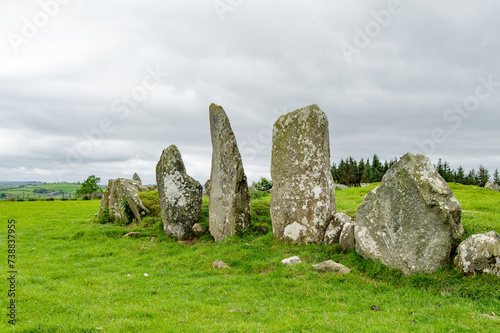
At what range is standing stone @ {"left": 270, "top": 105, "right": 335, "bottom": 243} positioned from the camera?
1329 centimetres

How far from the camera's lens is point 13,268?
11.9 m

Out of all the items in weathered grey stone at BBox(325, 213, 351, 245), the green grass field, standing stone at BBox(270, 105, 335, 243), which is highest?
standing stone at BBox(270, 105, 335, 243)

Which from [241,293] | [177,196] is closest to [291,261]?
[241,293]

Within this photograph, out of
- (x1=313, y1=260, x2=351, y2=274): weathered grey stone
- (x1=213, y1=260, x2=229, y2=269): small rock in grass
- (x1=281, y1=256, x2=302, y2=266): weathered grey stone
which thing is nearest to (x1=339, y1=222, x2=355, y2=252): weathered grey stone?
(x1=313, y1=260, x2=351, y2=274): weathered grey stone

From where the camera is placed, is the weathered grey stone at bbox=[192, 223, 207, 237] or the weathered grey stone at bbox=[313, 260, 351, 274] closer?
the weathered grey stone at bbox=[313, 260, 351, 274]

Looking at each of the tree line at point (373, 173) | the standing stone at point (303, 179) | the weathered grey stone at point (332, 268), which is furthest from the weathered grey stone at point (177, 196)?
the tree line at point (373, 173)

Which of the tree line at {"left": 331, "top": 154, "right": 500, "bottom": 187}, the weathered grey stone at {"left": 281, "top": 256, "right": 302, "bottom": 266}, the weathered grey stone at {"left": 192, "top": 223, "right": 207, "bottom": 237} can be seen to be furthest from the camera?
the tree line at {"left": 331, "top": 154, "right": 500, "bottom": 187}

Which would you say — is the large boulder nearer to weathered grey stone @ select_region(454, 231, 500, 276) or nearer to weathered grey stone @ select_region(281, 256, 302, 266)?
weathered grey stone @ select_region(454, 231, 500, 276)

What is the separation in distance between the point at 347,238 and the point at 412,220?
2.43m

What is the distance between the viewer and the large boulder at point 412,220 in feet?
30.7

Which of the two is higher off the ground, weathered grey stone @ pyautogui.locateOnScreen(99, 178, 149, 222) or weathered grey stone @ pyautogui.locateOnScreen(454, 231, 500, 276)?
weathered grey stone @ pyautogui.locateOnScreen(99, 178, 149, 222)

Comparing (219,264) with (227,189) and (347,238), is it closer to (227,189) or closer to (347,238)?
(227,189)

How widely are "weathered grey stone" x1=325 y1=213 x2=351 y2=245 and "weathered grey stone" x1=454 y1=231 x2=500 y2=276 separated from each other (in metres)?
4.22

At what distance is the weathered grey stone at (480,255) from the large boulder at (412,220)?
54cm
